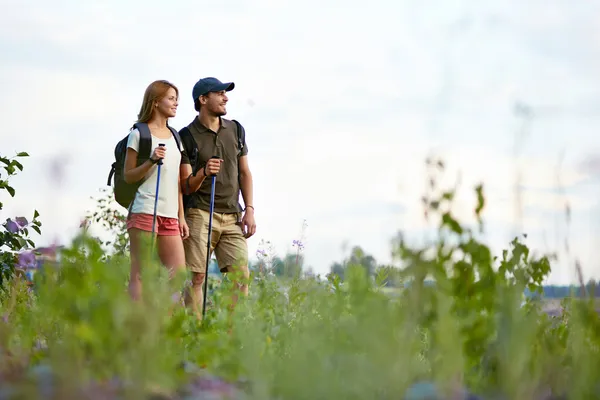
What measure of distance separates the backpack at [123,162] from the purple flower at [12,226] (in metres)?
1.64

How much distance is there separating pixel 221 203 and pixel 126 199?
98 cm

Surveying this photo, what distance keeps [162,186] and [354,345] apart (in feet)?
11.3

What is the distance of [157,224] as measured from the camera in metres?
6.12

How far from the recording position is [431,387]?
8.78 ft

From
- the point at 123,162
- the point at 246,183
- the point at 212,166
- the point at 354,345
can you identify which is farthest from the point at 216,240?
the point at 354,345

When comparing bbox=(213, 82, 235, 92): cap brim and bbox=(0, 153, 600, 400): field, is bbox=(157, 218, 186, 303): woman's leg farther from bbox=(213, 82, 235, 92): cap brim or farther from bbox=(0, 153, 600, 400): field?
bbox=(0, 153, 600, 400): field

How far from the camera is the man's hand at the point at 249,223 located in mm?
7156

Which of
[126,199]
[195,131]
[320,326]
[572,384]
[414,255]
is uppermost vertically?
[195,131]

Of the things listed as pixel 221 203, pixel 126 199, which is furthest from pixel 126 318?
pixel 221 203

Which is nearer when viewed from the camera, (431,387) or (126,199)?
(431,387)

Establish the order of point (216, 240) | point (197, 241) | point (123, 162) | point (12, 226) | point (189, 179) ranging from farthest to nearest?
point (12, 226) < point (216, 240) < point (197, 241) < point (189, 179) < point (123, 162)

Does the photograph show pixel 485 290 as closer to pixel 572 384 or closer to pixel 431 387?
pixel 572 384

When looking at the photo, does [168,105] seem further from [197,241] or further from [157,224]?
[197,241]

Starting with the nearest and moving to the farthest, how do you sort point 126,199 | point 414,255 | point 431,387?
point 431,387 < point 414,255 < point 126,199
